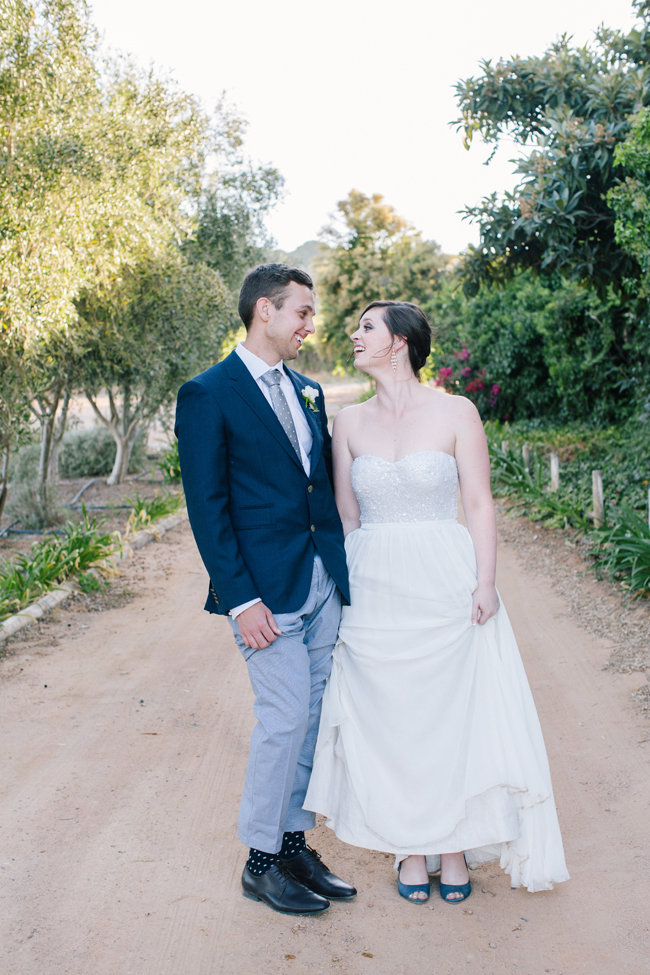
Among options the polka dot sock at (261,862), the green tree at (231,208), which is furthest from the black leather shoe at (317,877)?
the green tree at (231,208)

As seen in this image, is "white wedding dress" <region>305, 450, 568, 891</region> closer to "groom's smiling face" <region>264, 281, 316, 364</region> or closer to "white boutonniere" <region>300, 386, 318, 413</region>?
"white boutonniere" <region>300, 386, 318, 413</region>

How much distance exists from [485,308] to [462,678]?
1598cm

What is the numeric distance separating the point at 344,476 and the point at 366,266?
30794 millimetres

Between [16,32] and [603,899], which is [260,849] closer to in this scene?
[603,899]

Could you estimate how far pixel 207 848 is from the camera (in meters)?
3.63

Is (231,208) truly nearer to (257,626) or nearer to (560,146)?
(560,146)

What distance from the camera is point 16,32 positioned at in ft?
25.4

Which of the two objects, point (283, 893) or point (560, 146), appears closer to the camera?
point (283, 893)

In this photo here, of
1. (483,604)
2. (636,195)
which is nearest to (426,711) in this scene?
(483,604)

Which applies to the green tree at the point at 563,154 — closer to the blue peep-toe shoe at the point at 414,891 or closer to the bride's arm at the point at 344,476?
the bride's arm at the point at 344,476

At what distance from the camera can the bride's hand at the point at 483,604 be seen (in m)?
3.19

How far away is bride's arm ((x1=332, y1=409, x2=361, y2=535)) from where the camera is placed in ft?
11.5

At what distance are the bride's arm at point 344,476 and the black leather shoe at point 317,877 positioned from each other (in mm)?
1260

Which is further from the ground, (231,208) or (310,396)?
(231,208)
